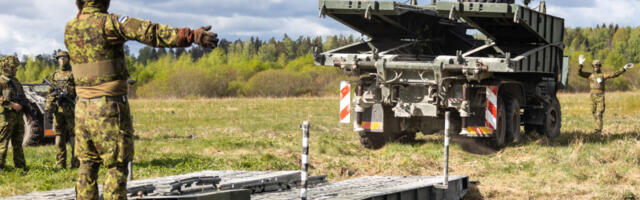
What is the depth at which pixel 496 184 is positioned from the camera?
9883 mm

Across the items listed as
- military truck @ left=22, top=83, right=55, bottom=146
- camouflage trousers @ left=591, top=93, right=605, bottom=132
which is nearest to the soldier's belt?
military truck @ left=22, top=83, right=55, bottom=146

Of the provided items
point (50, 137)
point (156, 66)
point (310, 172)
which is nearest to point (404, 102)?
point (310, 172)

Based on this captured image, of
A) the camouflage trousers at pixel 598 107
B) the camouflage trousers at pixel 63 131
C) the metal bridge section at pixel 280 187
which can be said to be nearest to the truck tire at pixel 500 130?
the metal bridge section at pixel 280 187

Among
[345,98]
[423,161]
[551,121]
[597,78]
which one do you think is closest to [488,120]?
[423,161]

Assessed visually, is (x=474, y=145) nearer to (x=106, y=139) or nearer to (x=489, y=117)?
(x=489, y=117)

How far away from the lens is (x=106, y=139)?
544cm

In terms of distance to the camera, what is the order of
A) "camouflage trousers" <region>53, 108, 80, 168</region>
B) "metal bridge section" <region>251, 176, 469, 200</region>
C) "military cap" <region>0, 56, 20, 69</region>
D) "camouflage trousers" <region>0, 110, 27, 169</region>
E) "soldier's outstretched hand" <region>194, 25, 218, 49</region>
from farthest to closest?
1. "camouflage trousers" <region>53, 108, 80, 168</region>
2. "camouflage trousers" <region>0, 110, 27, 169</region>
3. "military cap" <region>0, 56, 20, 69</region>
4. "metal bridge section" <region>251, 176, 469, 200</region>
5. "soldier's outstretched hand" <region>194, 25, 218, 49</region>

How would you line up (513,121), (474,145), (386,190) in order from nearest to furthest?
(386,190), (474,145), (513,121)

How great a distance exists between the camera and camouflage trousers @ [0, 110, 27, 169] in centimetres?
1013

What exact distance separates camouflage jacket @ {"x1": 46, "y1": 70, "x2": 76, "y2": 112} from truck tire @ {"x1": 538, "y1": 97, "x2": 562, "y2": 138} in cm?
890

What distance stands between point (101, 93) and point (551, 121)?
37.4 ft

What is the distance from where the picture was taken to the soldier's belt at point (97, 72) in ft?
17.9

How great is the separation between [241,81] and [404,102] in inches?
2872

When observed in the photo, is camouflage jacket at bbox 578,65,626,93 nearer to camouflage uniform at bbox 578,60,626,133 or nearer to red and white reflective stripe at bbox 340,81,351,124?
camouflage uniform at bbox 578,60,626,133
